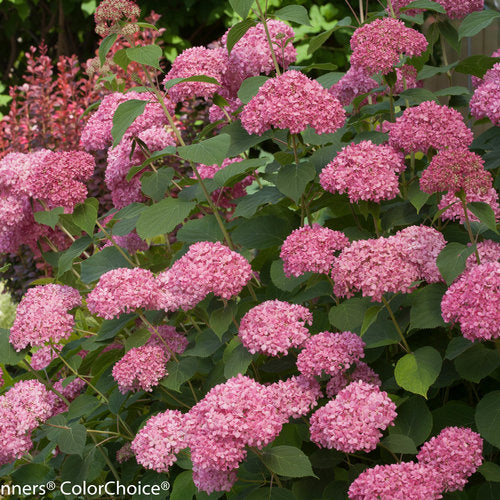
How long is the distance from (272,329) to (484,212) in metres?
0.58

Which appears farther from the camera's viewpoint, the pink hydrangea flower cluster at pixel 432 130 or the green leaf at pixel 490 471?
the pink hydrangea flower cluster at pixel 432 130

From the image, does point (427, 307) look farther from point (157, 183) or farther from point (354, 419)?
point (157, 183)

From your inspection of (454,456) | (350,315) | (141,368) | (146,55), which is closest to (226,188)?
(146,55)

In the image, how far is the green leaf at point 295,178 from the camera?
2.07 meters

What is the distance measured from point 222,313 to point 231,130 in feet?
2.08

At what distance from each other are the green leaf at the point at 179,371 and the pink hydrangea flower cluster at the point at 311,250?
0.45m

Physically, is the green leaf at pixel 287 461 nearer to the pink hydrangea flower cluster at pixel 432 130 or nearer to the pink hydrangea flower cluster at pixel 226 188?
the pink hydrangea flower cluster at pixel 432 130

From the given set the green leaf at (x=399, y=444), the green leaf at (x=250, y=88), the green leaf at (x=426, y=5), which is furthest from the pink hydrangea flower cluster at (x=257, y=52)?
the green leaf at (x=399, y=444)

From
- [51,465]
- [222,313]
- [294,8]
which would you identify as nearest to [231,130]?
[294,8]

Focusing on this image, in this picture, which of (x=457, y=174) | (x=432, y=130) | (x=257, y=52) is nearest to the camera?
(x=457, y=174)

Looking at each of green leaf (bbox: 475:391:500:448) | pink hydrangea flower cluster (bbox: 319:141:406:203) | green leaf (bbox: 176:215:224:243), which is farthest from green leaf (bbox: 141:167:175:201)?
green leaf (bbox: 475:391:500:448)

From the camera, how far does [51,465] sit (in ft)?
8.38

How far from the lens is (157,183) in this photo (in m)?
2.39

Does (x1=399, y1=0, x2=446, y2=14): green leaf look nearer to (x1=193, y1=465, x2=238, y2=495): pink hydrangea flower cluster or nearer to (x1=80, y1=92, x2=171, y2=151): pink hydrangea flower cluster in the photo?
(x1=80, y1=92, x2=171, y2=151): pink hydrangea flower cluster
